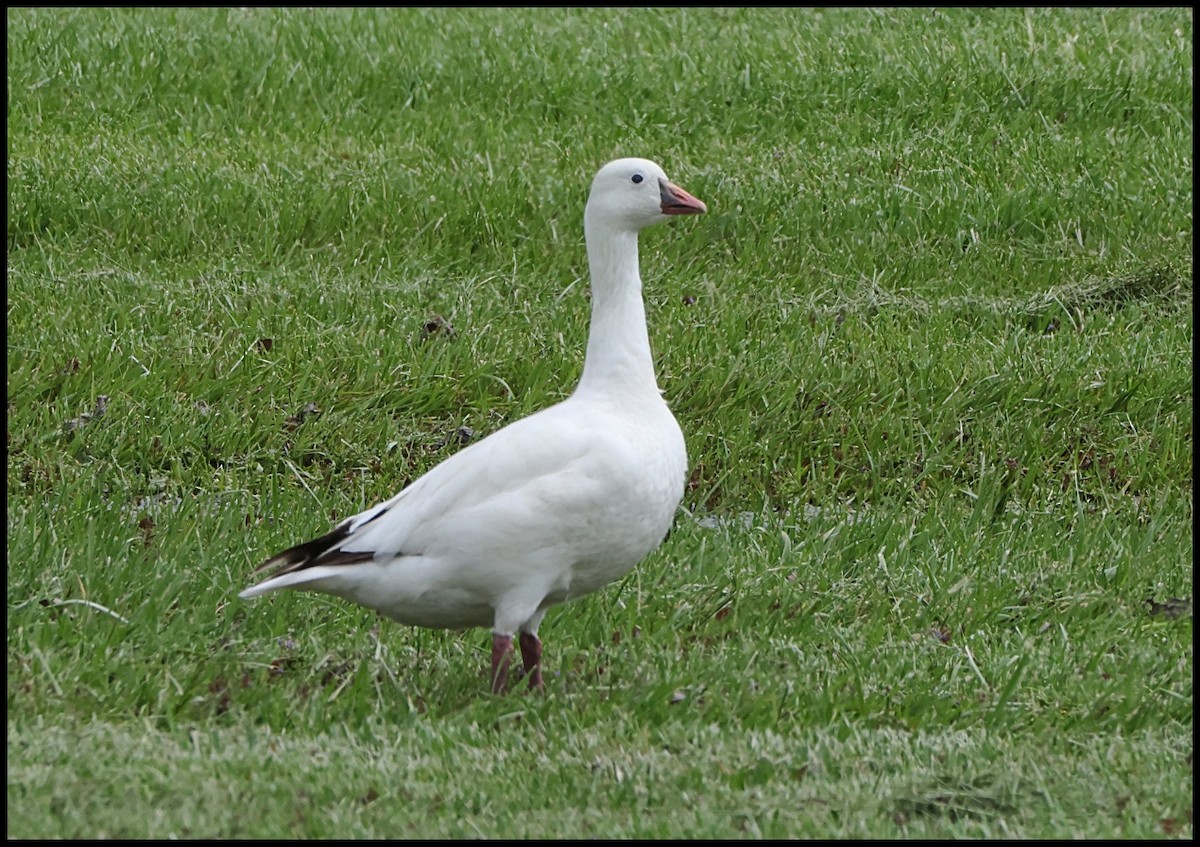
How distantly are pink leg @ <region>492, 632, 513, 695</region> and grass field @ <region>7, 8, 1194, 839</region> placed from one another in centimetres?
14

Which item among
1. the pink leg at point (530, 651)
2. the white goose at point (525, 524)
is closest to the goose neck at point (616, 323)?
the white goose at point (525, 524)

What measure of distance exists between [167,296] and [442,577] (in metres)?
4.54

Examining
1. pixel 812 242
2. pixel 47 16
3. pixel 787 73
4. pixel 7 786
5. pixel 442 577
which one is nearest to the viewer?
pixel 7 786

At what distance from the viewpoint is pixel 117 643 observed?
5.06 metres

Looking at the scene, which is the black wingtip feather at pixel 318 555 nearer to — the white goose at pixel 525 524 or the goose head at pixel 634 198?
the white goose at pixel 525 524

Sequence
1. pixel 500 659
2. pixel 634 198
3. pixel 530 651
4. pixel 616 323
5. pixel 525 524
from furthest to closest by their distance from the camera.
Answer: pixel 634 198 → pixel 616 323 → pixel 530 651 → pixel 500 659 → pixel 525 524

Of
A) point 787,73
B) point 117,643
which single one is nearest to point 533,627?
point 117,643

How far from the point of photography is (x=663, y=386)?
321 inches

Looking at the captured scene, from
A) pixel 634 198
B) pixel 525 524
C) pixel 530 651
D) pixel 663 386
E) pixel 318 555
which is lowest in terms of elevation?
pixel 663 386

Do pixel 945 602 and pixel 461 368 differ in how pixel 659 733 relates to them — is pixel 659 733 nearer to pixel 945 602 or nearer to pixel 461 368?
pixel 945 602

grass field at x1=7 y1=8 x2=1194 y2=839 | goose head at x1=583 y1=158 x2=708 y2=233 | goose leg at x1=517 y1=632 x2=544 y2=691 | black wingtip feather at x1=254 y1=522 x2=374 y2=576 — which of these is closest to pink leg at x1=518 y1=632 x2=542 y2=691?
goose leg at x1=517 y1=632 x2=544 y2=691

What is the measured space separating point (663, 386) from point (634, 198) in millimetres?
2706

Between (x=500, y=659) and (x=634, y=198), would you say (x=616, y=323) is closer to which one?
(x=634, y=198)

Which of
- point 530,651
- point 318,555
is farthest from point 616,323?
point 318,555
